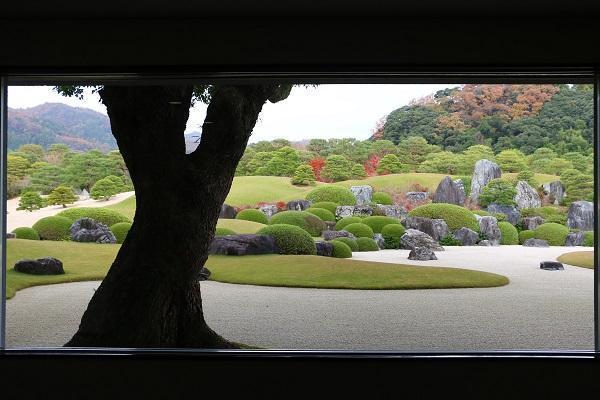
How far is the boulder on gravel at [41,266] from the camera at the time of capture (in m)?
3.77

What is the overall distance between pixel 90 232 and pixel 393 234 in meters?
2.26

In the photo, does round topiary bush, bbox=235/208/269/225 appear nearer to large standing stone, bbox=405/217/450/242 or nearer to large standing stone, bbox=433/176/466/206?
large standing stone, bbox=405/217/450/242

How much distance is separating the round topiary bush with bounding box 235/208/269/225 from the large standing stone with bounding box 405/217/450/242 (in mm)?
1071

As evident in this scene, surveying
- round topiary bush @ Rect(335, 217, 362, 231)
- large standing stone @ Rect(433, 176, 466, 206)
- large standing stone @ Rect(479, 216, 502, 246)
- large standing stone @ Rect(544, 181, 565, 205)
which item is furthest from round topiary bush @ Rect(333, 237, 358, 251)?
large standing stone @ Rect(544, 181, 565, 205)

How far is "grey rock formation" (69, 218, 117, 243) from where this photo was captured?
4.05 metres

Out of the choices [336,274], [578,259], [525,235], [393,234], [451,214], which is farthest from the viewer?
[336,274]

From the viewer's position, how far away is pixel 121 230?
4195mm

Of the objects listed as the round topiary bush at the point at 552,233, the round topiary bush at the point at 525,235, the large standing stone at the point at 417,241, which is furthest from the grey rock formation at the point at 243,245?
the round topiary bush at the point at 552,233

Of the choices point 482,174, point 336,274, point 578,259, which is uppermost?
point 482,174

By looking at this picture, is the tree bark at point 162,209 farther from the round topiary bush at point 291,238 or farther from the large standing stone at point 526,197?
the large standing stone at point 526,197

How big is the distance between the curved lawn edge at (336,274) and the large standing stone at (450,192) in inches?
20.9

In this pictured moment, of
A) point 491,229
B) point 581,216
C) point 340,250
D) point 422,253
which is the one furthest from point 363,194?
point 581,216

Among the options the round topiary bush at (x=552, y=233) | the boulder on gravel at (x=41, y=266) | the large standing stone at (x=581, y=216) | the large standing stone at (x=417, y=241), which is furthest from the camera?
the large standing stone at (x=417, y=241)

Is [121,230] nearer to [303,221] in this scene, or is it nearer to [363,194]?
[303,221]
